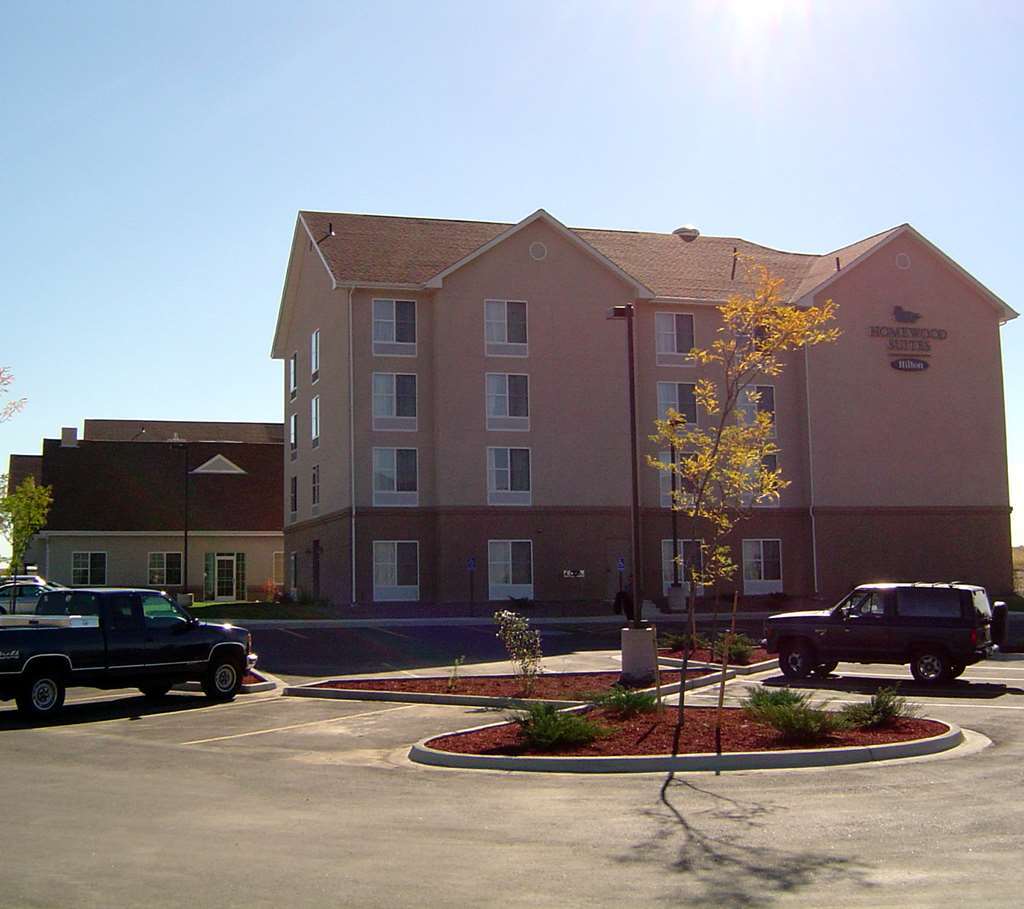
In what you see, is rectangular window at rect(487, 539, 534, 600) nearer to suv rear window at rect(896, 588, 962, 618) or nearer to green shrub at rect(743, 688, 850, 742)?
suv rear window at rect(896, 588, 962, 618)

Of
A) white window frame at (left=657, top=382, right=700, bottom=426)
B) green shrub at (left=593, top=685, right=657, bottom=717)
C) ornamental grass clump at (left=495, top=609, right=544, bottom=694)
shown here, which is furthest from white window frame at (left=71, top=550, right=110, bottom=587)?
green shrub at (left=593, top=685, right=657, bottom=717)

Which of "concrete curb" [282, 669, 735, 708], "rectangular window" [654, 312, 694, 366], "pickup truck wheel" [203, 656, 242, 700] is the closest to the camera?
"concrete curb" [282, 669, 735, 708]

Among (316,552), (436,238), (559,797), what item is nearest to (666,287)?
(436,238)

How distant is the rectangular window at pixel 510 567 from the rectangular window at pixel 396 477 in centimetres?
345

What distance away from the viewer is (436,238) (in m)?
49.0

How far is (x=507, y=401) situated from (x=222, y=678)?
2675 cm

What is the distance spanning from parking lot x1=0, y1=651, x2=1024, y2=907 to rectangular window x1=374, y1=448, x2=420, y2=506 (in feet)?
96.6

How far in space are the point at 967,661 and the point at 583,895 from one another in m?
15.3

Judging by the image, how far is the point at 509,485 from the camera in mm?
45906

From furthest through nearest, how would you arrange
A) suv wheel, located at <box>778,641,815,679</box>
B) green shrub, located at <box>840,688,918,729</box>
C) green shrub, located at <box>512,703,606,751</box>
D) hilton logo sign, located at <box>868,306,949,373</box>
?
1. hilton logo sign, located at <box>868,306,949,373</box>
2. suv wheel, located at <box>778,641,815,679</box>
3. green shrub, located at <box>840,688,918,729</box>
4. green shrub, located at <box>512,703,606,751</box>

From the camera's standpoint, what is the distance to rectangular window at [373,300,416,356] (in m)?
45.2

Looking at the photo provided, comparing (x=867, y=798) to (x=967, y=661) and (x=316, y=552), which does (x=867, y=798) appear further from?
(x=316, y=552)

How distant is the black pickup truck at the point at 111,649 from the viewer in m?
17.7

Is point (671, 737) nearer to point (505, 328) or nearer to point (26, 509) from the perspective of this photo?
point (505, 328)
